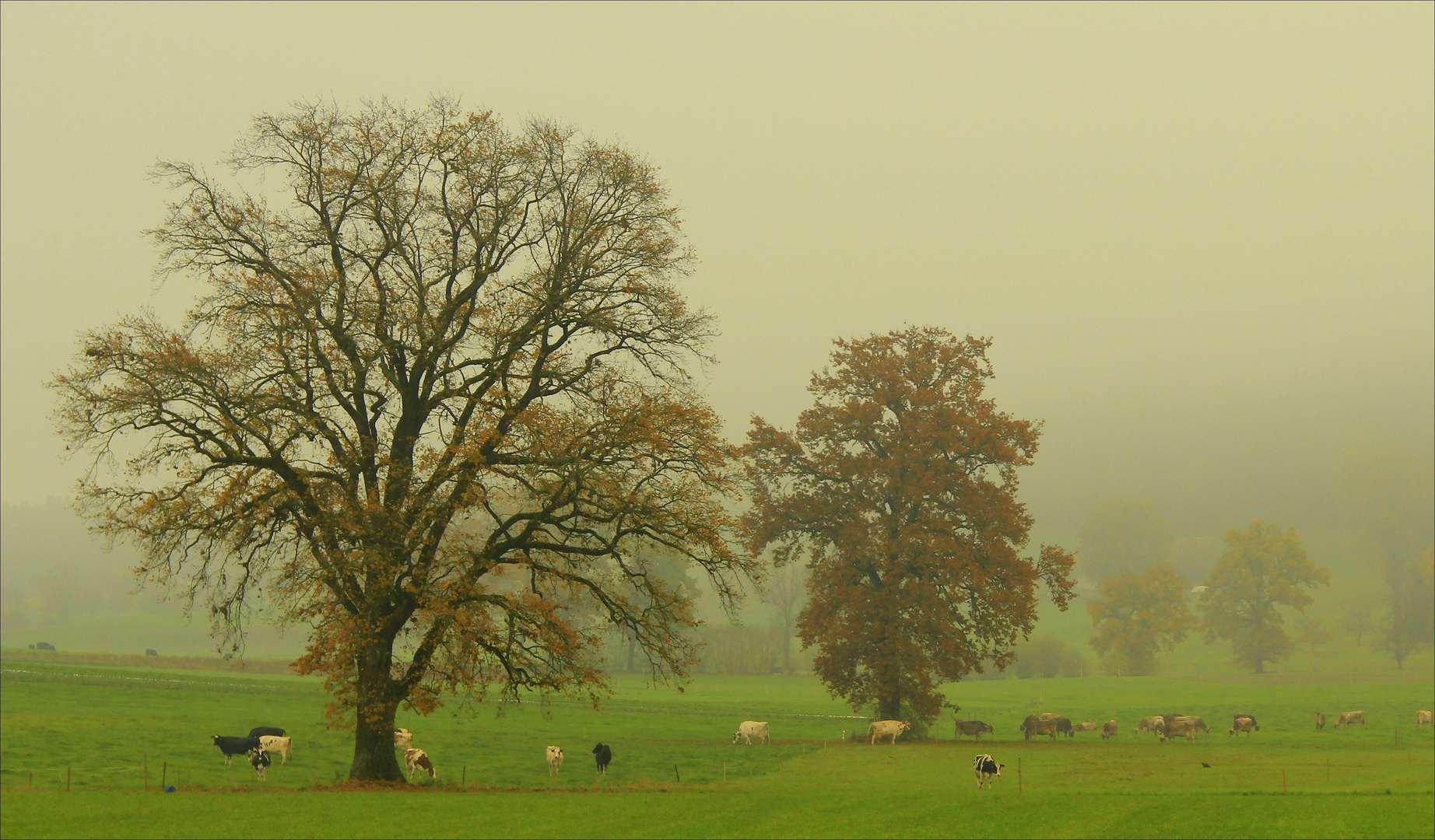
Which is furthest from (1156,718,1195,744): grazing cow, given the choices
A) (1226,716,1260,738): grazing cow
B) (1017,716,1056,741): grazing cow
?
(1017,716,1056,741): grazing cow

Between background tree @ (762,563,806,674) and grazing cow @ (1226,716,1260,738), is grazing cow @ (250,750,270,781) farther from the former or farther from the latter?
background tree @ (762,563,806,674)

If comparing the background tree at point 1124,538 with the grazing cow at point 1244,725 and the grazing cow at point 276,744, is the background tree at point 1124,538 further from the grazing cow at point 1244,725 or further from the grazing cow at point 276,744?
the grazing cow at point 276,744

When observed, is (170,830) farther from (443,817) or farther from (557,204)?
(557,204)

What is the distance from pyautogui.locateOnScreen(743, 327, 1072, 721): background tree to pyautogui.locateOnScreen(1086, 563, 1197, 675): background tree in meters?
68.8

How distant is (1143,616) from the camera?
353 ft

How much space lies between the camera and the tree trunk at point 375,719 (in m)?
27.7

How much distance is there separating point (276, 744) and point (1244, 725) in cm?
4964

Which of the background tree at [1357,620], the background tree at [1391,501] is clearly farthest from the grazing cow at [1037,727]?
the background tree at [1391,501]

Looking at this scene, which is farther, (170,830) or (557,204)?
(557,204)

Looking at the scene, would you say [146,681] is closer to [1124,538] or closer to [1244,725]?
[1244,725]

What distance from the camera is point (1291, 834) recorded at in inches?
902

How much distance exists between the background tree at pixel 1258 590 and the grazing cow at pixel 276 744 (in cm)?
10214

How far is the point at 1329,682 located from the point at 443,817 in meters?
94.7

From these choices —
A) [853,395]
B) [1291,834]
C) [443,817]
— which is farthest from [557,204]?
[1291,834]
